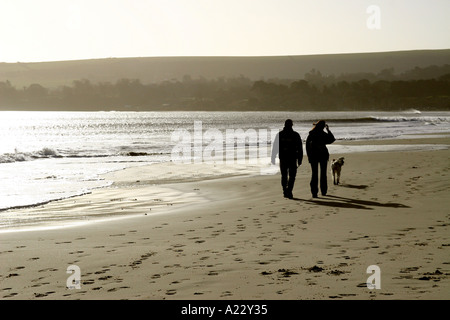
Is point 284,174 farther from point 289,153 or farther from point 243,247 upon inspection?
point 243,247

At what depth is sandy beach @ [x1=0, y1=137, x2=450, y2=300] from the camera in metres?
5.92

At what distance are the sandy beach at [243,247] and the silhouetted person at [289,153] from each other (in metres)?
0.41

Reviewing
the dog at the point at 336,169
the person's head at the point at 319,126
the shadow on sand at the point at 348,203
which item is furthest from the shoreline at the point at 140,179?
the person's head at the point at 319,126

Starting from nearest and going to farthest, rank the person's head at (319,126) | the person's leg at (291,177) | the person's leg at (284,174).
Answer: the person's leg at (291,177) < the person's leg at (284,174) < the person's head at (319,126)

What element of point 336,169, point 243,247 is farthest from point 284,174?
point 243,247

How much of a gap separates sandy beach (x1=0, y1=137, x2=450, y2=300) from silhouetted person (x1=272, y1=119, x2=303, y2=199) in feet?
1.35

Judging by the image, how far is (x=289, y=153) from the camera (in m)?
13.7

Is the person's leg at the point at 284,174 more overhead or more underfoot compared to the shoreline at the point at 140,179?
more overhead

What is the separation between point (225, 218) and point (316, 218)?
1.66 m

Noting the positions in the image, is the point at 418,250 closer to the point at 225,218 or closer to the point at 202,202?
the point at 225,218

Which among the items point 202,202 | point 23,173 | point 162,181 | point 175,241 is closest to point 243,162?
point 162,181

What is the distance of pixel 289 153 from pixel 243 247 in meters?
6.01

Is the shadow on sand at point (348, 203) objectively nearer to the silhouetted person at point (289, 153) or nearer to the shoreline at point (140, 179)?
the silhouetted person at point (289, 153)

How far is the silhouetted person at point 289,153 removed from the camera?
13555mm
